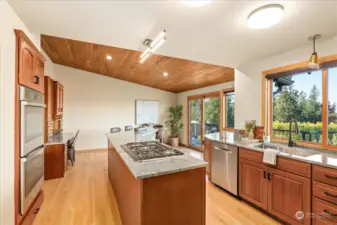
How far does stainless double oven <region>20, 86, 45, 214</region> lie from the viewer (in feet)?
5.86

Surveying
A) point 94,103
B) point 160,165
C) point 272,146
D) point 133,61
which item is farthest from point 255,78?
point 94,103

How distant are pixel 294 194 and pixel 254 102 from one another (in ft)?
5.35

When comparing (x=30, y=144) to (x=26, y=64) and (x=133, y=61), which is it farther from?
(x=133, y=61)

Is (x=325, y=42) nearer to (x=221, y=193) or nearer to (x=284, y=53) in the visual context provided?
(x=284, y=53)

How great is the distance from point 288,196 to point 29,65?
338 cm

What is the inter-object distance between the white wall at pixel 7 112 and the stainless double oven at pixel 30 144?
12 centimetres

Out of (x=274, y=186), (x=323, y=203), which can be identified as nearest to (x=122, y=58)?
(x=274, y=186)

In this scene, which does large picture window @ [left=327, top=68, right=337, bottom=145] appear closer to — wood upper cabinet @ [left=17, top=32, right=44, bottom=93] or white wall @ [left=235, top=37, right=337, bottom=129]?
white wall @ [left=235, top=37, right=337, bottom=129]

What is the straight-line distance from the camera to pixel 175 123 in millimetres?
7422

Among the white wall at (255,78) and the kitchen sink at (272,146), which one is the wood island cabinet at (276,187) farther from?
the white wall at (255,78)

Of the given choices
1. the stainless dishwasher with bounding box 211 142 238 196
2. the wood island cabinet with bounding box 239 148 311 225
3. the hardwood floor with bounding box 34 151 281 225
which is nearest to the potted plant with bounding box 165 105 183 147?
the hardwood floor with bounding box 34 151 281 225

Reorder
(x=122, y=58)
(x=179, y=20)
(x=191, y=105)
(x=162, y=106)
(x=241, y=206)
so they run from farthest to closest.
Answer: (x=162, y=106), (x=191, y=105), (x=122, y=58), (x=241, y=206), (x=179, y=20)

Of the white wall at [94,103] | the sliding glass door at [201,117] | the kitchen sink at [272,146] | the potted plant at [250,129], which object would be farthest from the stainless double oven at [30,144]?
the sliding glass door at [201,117]

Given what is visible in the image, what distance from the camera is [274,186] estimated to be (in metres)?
2.28
